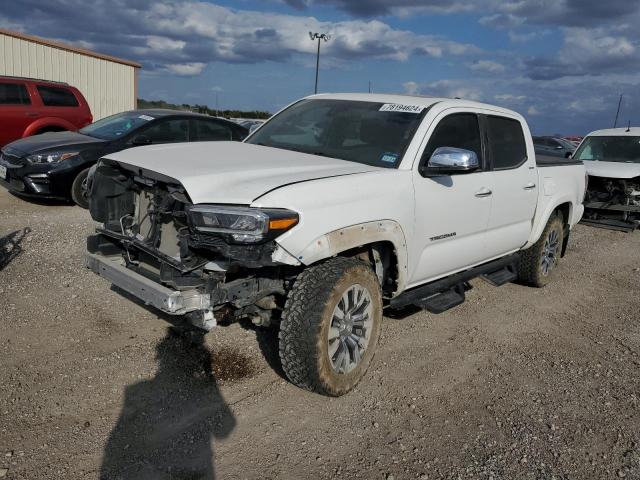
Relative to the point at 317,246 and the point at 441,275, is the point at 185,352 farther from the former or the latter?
the point at 441,275

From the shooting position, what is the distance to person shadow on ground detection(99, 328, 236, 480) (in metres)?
2.98

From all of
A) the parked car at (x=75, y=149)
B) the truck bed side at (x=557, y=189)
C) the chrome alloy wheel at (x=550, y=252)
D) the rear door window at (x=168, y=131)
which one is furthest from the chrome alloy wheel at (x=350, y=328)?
the rear door window at (x=168, y=131)

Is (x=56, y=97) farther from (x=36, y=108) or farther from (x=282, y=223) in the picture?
(x=282, y=223)

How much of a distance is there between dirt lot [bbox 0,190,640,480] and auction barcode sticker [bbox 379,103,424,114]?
1.88m

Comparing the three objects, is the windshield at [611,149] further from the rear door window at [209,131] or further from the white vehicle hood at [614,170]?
the rear door window at [209,131]

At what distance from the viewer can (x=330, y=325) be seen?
3.57 m

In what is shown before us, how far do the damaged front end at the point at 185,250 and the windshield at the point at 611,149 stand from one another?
10375 mm

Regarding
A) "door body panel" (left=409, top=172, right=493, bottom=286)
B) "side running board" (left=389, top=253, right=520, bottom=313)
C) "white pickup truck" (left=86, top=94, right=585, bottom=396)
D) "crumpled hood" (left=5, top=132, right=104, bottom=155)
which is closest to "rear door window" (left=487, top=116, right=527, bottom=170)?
"white pickup truck" (left=86, top=94, right=585, bottom=396)

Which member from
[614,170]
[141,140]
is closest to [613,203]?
[614,170]

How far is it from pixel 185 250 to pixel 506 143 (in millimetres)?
3406

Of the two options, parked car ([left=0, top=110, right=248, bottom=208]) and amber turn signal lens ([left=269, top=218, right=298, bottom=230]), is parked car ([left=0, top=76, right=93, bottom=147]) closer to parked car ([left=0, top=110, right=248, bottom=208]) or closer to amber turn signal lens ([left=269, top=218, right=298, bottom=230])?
parked car ([left=0, top=110, right=248, bottom=208])

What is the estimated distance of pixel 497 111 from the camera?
5449 millimetres

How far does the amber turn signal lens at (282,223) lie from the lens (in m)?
3.15

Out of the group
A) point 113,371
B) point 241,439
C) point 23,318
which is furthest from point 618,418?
point 23,318
